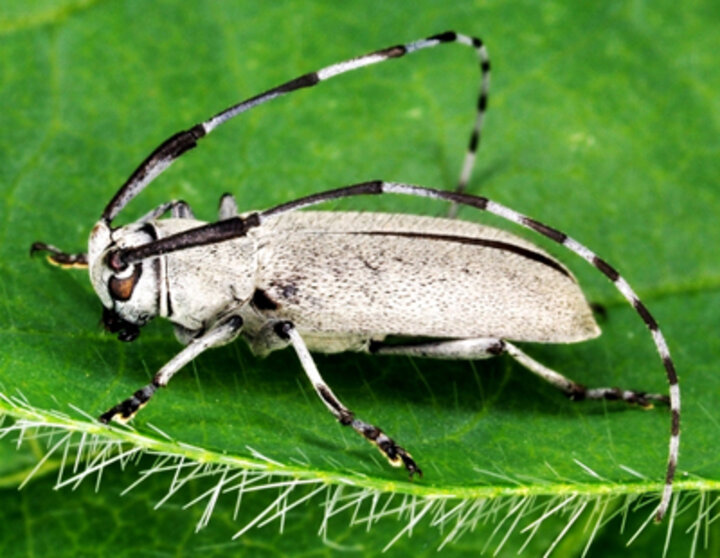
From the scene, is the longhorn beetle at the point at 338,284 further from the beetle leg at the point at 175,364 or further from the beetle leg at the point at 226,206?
the beetle leg at the point at 226,206

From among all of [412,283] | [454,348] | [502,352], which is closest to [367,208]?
[412,283]

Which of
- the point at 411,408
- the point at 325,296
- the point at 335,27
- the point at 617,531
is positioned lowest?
the point at 617,531

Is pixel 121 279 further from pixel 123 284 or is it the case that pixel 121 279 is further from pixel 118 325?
pixel 118 325

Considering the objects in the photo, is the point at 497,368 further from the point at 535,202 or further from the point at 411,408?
the point at 535,202

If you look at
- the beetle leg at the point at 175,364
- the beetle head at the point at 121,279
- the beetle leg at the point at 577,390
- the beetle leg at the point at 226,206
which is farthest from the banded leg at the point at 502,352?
the beetle head at the point at 121,279

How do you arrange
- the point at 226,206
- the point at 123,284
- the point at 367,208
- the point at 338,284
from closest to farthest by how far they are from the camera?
the point at 123,284 < the point at 338,284 < the point at 226,206 < the point at 367,208

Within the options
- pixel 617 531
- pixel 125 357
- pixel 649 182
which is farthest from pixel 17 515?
pixel 649 182

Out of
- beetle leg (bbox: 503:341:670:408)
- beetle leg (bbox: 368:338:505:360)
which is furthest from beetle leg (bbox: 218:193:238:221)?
beetle leg (bbox: 503:341:670:408)
